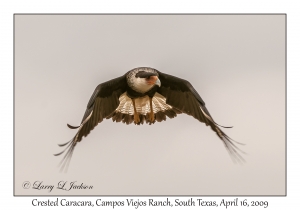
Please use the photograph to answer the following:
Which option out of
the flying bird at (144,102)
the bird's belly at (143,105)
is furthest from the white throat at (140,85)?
the bird's belly at (143,105)

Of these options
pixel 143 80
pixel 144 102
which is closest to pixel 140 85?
pixel 143 80

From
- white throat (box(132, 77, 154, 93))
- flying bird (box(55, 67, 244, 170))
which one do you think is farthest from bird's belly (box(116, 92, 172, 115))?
white throat (box(132, 77, 154, 93))

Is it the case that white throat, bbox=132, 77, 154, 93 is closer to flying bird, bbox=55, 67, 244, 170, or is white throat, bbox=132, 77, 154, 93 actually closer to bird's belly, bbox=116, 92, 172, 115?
flying bird, bbox=55, 67, 244, 170

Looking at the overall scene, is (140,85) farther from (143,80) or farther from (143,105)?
(143,105)

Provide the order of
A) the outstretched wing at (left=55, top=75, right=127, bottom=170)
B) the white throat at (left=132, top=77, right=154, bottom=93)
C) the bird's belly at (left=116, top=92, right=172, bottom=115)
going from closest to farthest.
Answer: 1. the outstretched wing at (left=55, top=75, right=127, bottom=170)
2. the white throat at (left=132, top=77, right=154, bottom=93)
3. the bird's belly at (left=116, top=92, right=172, bottom=115)

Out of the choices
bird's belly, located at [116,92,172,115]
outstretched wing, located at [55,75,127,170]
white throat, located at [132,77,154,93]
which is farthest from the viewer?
bird's belly, located at [116,92,172,115]
